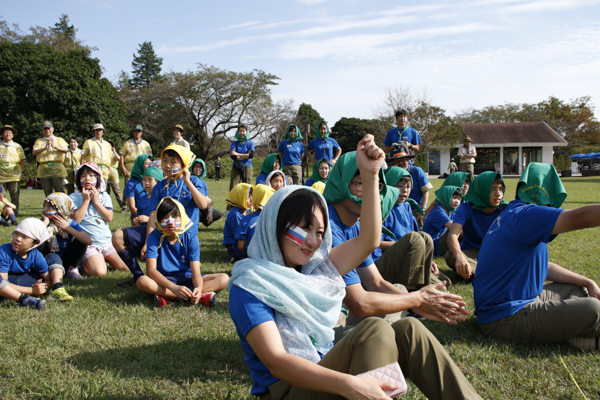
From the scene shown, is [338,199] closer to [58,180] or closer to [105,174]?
[105,174]

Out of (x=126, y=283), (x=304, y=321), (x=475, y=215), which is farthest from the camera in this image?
(x=126, y=283)

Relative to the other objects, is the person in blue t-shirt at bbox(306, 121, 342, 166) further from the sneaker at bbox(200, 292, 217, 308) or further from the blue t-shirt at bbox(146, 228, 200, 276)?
the sneaker at bbox(200, 292, 217, 308)

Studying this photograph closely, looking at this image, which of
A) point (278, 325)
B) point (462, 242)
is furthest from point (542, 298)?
point (278, 325)

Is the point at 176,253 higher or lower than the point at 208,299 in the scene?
higher

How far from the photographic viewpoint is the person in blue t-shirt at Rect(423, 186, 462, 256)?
→ 19.8 ft

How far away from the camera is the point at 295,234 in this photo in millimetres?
1888

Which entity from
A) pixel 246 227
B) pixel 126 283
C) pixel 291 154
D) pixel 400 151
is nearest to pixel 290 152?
pixel 291 154

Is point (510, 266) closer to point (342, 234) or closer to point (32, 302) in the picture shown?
point (342, 234)

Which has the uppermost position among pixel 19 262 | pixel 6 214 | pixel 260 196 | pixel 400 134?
pixel 400 134

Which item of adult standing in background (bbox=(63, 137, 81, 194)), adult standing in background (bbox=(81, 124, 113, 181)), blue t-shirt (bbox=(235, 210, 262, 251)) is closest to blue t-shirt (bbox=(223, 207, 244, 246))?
blue t-shirt (bbox=(235, 210, 262, 251))

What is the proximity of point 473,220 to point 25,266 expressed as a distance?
526 centimetres

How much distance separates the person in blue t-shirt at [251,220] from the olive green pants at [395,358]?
3.69 meters

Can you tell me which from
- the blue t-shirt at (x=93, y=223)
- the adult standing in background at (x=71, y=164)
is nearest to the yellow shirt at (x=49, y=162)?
the adult standing in background at (x=71, y=164)

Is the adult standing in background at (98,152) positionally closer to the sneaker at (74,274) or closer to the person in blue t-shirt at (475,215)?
the sneaker at (74,274)
